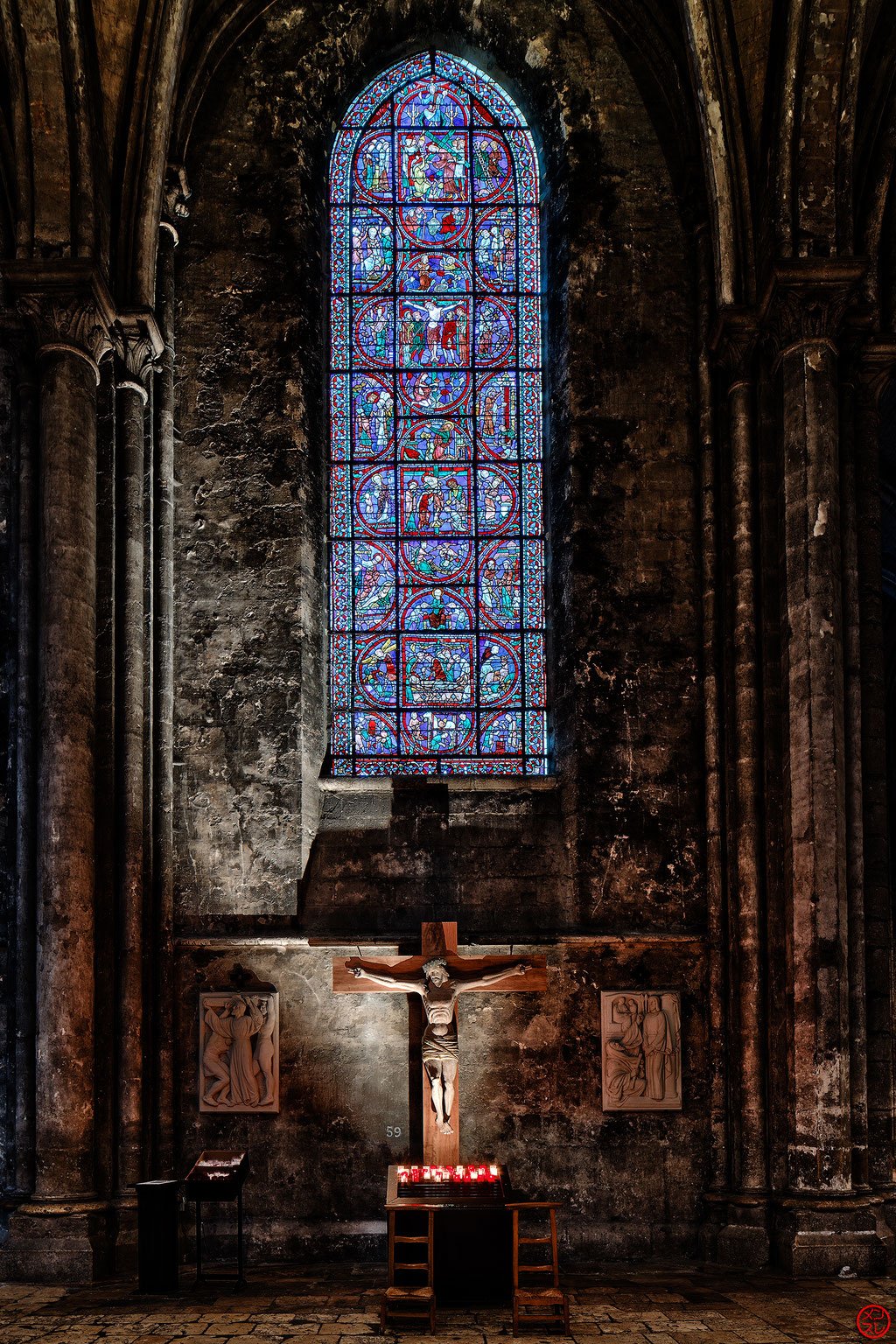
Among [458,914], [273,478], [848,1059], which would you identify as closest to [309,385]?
[273,478]

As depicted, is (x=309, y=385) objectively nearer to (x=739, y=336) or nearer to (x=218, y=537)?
(x=218, y=537)

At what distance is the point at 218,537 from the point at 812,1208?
7.36m

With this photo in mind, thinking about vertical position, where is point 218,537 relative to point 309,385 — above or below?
below

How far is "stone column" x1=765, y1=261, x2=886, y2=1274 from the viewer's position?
1034cm

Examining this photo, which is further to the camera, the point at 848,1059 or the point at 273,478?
the point at 273,478

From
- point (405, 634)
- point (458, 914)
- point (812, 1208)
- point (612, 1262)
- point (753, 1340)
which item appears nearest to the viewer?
point (753, 1340)

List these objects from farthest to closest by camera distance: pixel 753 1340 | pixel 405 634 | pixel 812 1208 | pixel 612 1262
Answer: pixel 405 634
pixel 612 1262
pixel 812 1208
pixel 753 1340

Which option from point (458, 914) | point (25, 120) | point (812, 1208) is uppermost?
point (25, 120)

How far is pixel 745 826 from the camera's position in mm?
11438

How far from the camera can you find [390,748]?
497 inches

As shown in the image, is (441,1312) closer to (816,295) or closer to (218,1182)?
(218,1182)

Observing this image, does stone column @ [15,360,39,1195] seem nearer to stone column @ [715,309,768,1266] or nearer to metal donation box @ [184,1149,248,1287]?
metal donation box @ [184,1149,248,1287]
